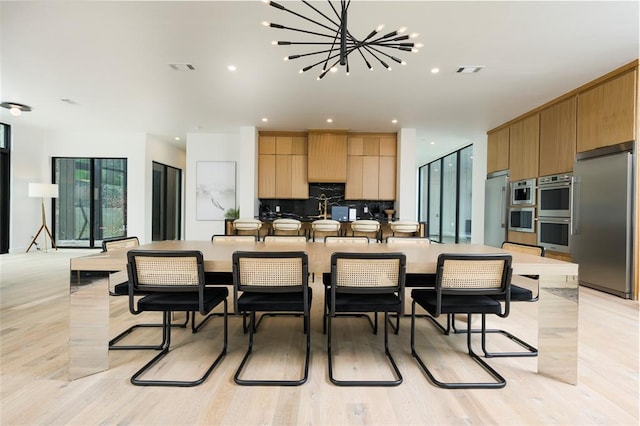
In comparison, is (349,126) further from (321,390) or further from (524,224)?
(321,390)

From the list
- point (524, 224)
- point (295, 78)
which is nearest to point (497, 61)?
point (295, 78)

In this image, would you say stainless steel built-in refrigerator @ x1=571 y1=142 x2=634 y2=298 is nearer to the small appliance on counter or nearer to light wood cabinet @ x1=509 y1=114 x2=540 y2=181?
light wood cabinet @ x1=509 y1=114 x2=540 y2=181

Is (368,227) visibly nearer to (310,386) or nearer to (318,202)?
(318,202)

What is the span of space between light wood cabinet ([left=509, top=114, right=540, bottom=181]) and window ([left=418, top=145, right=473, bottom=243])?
2.08 meters

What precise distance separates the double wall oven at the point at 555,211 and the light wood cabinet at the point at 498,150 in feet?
3.77

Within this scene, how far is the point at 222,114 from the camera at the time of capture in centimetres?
565

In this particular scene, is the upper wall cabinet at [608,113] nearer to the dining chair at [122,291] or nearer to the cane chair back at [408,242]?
the cane chair back at [408,242]

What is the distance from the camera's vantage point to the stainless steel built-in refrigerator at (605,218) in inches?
142

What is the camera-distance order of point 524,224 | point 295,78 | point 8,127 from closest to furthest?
1. point 295,78
2. point 524,224
3. point 8,127

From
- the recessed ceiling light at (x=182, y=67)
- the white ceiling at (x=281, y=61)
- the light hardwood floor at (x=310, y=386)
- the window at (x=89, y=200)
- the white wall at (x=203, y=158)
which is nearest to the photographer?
the light hardwood floor at (x=310, y=386)

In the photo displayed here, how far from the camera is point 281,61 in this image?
11.8ft

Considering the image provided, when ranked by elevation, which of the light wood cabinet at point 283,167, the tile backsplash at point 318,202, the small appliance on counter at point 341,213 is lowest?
the small appliance on counter at point 341,213

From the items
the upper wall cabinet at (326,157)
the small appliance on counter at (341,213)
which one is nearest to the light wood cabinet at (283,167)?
the upper wall cabinet at (326,157)

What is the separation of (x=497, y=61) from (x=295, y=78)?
241 cm
